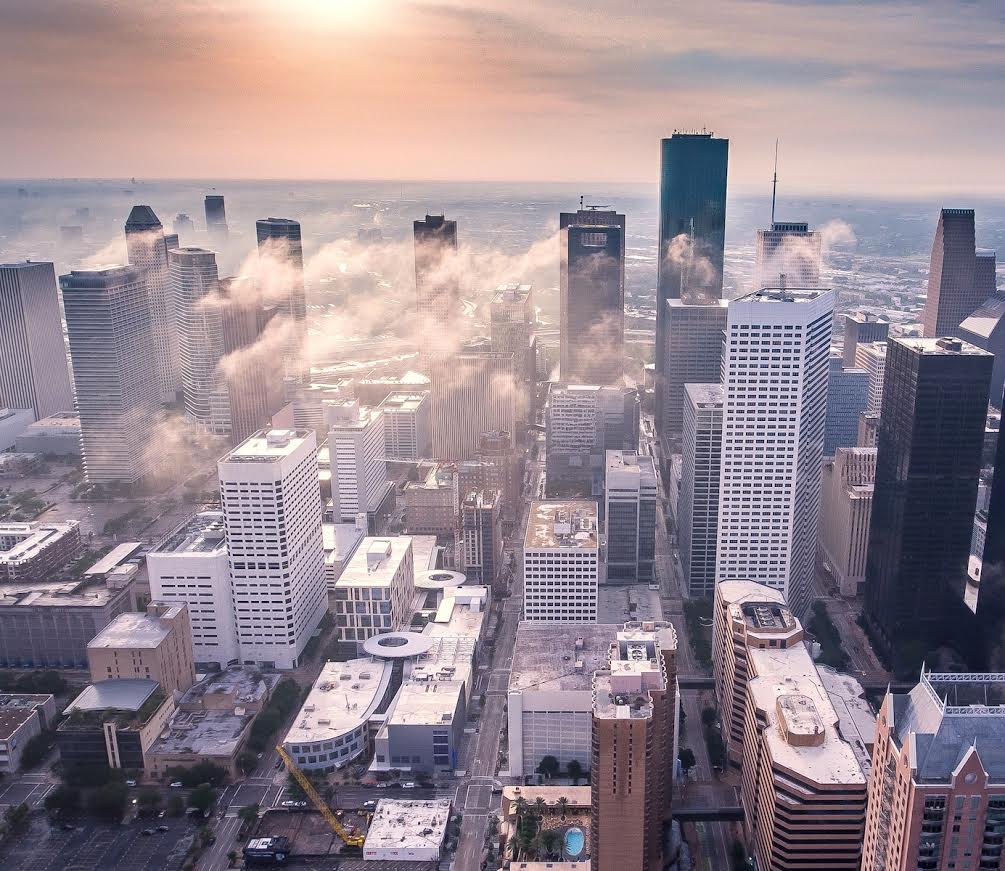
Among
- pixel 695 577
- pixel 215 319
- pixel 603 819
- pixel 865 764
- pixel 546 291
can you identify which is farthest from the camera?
pixel 546 291

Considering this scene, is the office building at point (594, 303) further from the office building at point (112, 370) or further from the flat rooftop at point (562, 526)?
the office building at point (112, 370)

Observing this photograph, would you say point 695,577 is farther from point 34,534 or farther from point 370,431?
point 34,534

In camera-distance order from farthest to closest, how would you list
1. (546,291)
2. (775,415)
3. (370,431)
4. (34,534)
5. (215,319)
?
(546,291)
(215,319)
(370,431)
(34,534)
(775,415)

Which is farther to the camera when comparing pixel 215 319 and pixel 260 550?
pixel 215 319

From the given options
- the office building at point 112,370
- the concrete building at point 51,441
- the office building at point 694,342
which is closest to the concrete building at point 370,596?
the office building at point 112,370

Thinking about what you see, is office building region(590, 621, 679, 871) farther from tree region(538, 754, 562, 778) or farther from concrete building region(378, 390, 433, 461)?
concrete building region(378, 390, 433, 461)

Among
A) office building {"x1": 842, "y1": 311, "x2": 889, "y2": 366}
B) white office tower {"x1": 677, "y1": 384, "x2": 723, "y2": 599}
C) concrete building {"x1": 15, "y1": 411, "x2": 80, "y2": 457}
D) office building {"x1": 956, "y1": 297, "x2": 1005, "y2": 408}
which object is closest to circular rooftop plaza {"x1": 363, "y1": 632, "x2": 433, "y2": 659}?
white office tower {"x1": 677, "y1": 384, "x2": 723, "y2": 599}

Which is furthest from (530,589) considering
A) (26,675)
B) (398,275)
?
(398,275)
